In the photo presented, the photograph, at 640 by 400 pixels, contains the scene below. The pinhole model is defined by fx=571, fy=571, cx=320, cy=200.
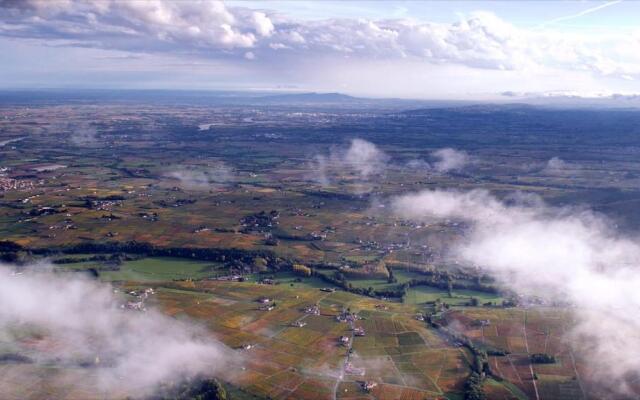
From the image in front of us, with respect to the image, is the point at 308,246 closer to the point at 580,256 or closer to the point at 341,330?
the point at 341,330

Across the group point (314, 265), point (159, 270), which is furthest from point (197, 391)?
point (314, 265)

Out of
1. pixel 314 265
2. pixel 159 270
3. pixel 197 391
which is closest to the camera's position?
pixel 197 391

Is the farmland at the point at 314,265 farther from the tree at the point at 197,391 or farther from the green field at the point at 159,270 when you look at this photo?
the tree at the point at 197,391

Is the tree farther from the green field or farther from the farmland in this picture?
the green field

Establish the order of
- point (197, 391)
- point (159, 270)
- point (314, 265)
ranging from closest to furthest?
point (197, 391) → point (159, 270) → point (314, 265)

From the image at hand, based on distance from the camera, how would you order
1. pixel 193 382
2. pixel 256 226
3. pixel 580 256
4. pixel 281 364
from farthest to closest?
pixel 256 226 < pixel 580 256 < pixel 281 364 < pixel 193 382

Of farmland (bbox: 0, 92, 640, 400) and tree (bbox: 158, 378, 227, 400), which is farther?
farmland (bbox: 0, 92, 640, 400)

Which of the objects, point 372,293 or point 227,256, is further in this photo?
point 227,256

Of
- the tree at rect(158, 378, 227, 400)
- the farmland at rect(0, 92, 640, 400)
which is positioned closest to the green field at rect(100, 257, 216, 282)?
the farmland at rect(0, 92, 640, 400)

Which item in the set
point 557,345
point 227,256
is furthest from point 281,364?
point 227,256

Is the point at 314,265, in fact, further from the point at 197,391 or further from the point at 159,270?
the point at 197,391

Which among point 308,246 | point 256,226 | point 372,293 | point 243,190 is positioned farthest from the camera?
point 243,190
